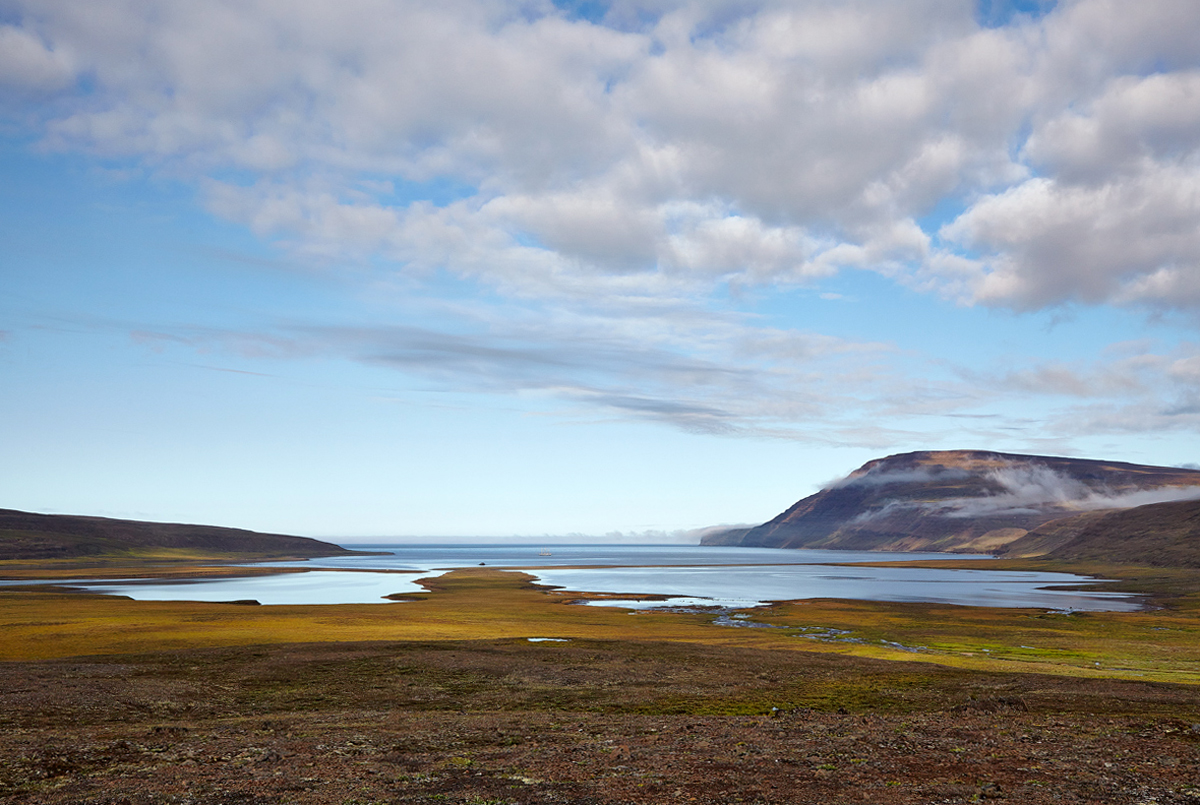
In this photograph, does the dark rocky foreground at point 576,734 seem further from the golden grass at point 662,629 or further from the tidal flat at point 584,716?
the golden grass at point 662,629

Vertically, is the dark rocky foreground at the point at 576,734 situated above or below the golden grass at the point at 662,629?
above

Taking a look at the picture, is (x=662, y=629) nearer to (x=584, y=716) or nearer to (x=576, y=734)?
(x=584, y=716)

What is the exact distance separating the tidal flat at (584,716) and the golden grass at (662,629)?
0.68 metres

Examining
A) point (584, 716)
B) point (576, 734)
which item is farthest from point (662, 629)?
point (576, 734)

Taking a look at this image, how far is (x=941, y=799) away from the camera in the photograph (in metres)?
18.5

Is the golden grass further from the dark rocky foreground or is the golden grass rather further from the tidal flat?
the dark rocky foreground

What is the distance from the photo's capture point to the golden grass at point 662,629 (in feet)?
168

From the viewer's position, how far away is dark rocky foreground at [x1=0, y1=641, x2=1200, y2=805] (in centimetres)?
1906

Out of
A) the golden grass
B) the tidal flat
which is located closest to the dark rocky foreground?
the tidal flat

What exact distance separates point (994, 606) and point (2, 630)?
114 metres

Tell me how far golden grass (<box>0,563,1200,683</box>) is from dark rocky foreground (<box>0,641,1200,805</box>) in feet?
36.7

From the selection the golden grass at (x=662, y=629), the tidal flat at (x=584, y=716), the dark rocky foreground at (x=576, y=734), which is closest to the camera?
the dark rocky foreground at (x=576, y=734)

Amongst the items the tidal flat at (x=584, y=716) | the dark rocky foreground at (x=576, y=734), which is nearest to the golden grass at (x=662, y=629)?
the tidal flat at (x=584, y=716)

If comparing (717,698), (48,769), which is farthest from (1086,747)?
(48,769)
